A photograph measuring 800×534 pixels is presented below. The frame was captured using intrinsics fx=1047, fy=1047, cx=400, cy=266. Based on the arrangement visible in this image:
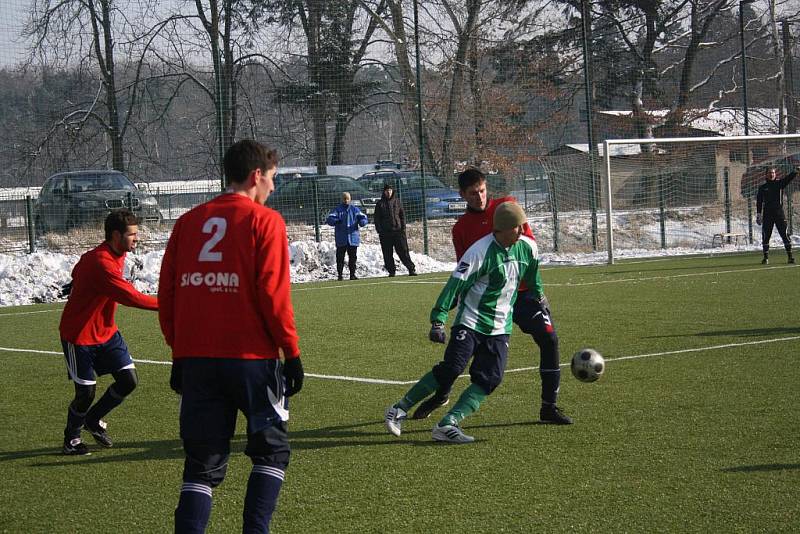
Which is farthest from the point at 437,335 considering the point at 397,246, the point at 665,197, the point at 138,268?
the point at 665,197

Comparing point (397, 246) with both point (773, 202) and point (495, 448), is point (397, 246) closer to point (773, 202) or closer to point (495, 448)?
point (773, 202)

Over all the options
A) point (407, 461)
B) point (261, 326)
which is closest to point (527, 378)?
point (407, 461)

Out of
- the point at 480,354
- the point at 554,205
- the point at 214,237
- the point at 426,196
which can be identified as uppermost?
the point at 426,196

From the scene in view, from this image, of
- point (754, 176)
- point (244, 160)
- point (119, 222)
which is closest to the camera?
point (244, 160)

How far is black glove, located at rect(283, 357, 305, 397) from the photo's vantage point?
400 centimetres

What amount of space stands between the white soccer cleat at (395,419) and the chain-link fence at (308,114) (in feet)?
57.5

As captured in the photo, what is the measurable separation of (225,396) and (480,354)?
2674 millimetres

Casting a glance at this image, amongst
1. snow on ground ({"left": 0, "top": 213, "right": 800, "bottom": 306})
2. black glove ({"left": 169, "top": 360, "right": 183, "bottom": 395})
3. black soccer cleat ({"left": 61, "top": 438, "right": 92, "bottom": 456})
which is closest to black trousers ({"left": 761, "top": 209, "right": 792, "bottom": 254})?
snow on ground ({"left": 0, "top": 213, "right": 800, "bottom": 306})

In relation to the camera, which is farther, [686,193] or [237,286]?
[686,193]

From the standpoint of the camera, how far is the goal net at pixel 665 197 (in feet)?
86.0

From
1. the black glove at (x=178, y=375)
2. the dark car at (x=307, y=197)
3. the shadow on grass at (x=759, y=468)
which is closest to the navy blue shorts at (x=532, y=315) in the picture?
the shadow on grass at (x=759, y=468)

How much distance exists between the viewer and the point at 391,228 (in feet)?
70.3

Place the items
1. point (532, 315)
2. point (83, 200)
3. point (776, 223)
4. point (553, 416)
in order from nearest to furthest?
point (553, 416)
point (532, 315)
point (776, 223)
point (83, 200)

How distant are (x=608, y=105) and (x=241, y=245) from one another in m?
27.1
